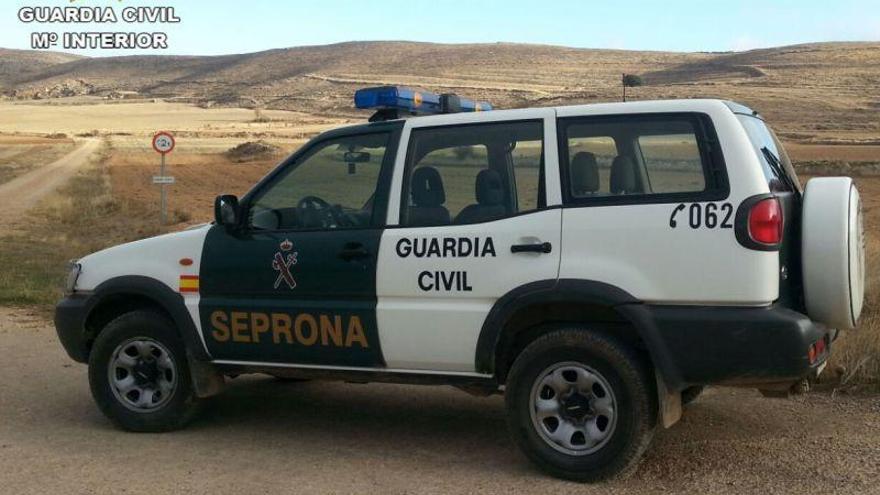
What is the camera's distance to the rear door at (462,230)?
17.5ft

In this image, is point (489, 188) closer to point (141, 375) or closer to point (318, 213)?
point (318, 213)

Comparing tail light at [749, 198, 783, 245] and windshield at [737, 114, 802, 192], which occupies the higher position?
windshield at [737, 114, 802, 192]

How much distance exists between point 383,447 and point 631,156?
85.1 inches

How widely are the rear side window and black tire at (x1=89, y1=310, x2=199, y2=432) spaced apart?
2.61 metres

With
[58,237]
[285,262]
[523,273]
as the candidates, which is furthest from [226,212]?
[58,237]

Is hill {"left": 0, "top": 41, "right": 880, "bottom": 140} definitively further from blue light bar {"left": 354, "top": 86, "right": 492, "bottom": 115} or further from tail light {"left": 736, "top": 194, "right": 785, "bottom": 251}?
tail light {"left": 736, "top": 194, "right": 785, "bottom": 251}

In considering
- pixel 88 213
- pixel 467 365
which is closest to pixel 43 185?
pixel 88 213

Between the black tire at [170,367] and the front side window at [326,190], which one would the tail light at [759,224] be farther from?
the black tire at [170,367]

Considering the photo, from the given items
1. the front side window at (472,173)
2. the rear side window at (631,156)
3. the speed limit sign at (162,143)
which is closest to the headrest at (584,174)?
the rear side window at (631,156)

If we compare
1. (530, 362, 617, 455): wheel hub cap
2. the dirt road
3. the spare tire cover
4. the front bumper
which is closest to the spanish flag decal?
the front bumper

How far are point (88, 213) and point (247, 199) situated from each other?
19.8 metres

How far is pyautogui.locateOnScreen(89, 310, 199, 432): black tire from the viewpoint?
636 centimetres

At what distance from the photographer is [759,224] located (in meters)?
4.81

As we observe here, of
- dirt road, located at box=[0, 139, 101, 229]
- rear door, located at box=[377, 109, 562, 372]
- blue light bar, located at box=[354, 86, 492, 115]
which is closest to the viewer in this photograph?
rear door, located at box=[377, 109, 562, 372]
